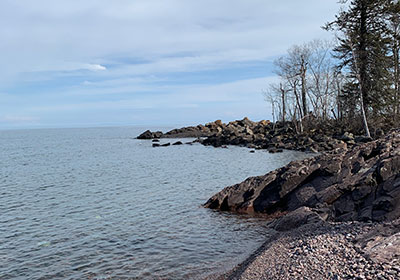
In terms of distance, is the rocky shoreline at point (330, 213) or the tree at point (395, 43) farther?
→ the tree at point (395, 43)

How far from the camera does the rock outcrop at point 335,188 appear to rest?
10.3 metres

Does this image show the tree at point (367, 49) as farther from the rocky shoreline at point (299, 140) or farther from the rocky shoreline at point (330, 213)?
the rocky shoreline at point (330, 213)

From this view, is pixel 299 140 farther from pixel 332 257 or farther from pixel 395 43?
pixel 332 257

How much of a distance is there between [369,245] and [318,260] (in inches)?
42.7

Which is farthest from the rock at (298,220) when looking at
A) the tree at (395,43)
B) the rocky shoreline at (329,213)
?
the tree at (395,43)

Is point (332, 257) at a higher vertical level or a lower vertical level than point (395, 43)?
lower

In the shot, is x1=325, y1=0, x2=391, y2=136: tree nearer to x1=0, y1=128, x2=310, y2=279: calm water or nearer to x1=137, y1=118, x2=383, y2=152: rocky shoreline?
x1=137, y1=118, x2=383, y2=152: rocky shoreline

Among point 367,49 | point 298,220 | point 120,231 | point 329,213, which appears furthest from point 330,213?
point 367,49

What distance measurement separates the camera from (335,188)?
12.9 metres

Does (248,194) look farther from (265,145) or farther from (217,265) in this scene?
(265,145)

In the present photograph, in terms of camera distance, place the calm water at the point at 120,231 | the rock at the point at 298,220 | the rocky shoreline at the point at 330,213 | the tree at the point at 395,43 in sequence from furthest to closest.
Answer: the tree at the point at 395,43 < the rock at the point at 298,220 < the calm water at the point at 120,231 < the rocky shoreline at the point at 330,213

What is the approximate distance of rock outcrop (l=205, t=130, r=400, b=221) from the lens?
→ 33.9 feet

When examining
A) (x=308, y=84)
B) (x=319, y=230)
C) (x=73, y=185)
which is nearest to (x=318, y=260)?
(x=319, y=230)

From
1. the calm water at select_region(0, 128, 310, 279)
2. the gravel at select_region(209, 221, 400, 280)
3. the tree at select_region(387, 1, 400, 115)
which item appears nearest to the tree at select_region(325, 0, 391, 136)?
the tree at select_region(387, 1, 400, 115)
